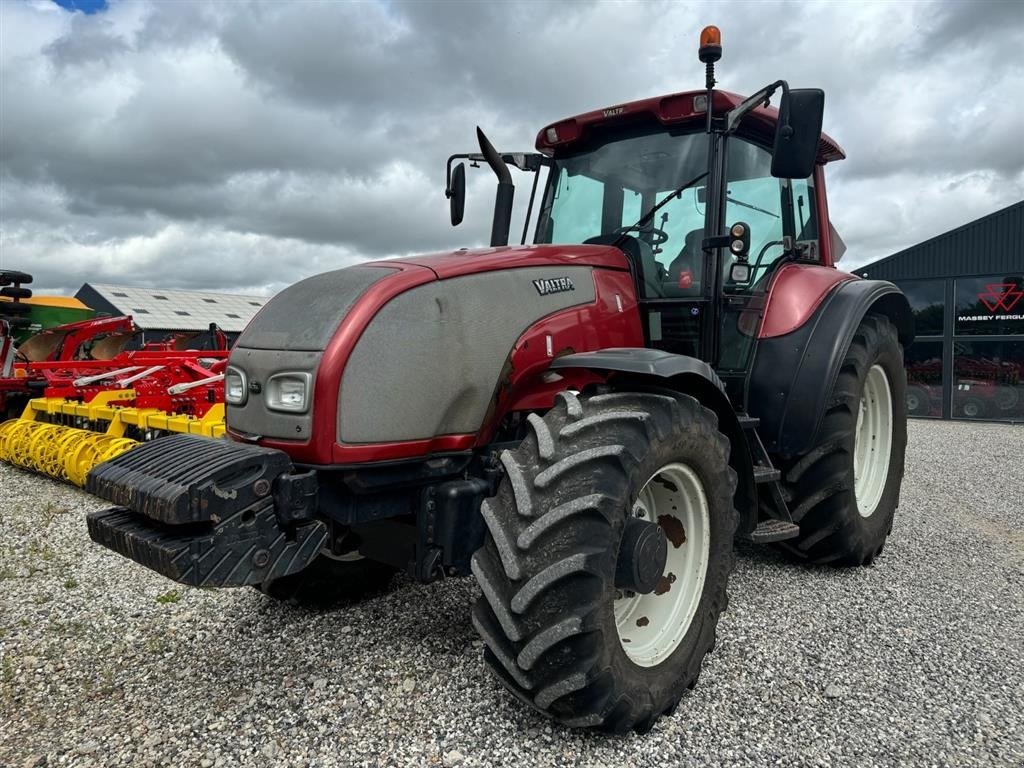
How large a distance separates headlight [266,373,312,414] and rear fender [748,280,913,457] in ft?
7.59

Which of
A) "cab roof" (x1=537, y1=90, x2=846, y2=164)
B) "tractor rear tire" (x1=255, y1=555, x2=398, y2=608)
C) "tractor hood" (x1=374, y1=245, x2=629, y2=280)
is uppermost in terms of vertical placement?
"cab roof" (x1=537, y1=90, x2=846, y2=164)

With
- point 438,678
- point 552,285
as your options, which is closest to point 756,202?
point 552,285

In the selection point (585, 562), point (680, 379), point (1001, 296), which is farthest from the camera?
point (1001, 296)

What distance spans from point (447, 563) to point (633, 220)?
78.5 inches

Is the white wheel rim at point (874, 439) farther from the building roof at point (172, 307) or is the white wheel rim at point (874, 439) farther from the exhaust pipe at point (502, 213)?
the building roof at point (172, 307)

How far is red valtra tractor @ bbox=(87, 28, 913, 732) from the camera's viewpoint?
2.24m

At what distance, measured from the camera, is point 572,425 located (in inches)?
94.0

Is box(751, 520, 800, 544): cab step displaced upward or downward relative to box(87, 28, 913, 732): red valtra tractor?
downward

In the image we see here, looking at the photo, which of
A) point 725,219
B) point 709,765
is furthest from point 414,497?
point 725,219

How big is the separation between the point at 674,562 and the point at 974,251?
15.7 meters

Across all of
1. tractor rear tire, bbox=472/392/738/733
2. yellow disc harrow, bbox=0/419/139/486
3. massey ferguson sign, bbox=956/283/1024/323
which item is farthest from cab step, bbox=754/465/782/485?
massey ferguson sign, bbox=956/283/1024/323

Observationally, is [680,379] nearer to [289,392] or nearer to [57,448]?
[289,392]

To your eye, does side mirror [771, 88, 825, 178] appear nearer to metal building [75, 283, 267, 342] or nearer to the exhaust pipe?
the exhaust pipe

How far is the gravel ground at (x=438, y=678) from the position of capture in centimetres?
236
